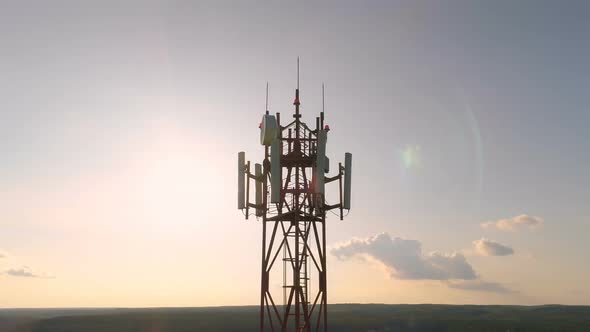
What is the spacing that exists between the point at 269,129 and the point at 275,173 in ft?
10.1

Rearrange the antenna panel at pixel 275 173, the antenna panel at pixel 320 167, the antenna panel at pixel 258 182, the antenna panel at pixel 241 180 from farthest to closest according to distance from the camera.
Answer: the antenna panel at pixel 258 182 → the antenna panel at pixel 241 180 → the antenna panel at pixel 320 167 → the antenna panel at pixel 275 173

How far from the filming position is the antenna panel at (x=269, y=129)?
37625 mm

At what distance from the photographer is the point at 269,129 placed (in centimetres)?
3759

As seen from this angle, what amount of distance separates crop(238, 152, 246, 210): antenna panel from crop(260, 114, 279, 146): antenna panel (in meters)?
1.96

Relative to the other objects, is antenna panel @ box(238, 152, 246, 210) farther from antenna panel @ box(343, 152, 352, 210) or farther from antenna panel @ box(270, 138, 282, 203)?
antenna panel @ box(343, 152, 352, 210)

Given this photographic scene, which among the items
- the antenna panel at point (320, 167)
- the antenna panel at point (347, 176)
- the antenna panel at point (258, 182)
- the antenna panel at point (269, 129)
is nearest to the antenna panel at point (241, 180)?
the antenna panel at point (258, 182)

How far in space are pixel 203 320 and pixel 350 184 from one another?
162 metres

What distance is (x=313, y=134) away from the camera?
128 ft

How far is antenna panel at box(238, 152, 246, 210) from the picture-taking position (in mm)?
38094

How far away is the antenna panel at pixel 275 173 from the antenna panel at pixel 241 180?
2.30 m

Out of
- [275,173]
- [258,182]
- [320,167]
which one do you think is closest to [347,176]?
[320,167]

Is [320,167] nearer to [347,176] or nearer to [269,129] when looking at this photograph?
[347,176]

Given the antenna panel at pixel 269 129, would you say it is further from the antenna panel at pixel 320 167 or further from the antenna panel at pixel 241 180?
the antenna panel at pixel 320 167

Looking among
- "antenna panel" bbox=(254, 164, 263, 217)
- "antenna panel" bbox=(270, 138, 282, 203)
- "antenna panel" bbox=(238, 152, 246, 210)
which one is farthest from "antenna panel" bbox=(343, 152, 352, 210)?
"antenna panel" bbox=(238, 152, 246, 210)
